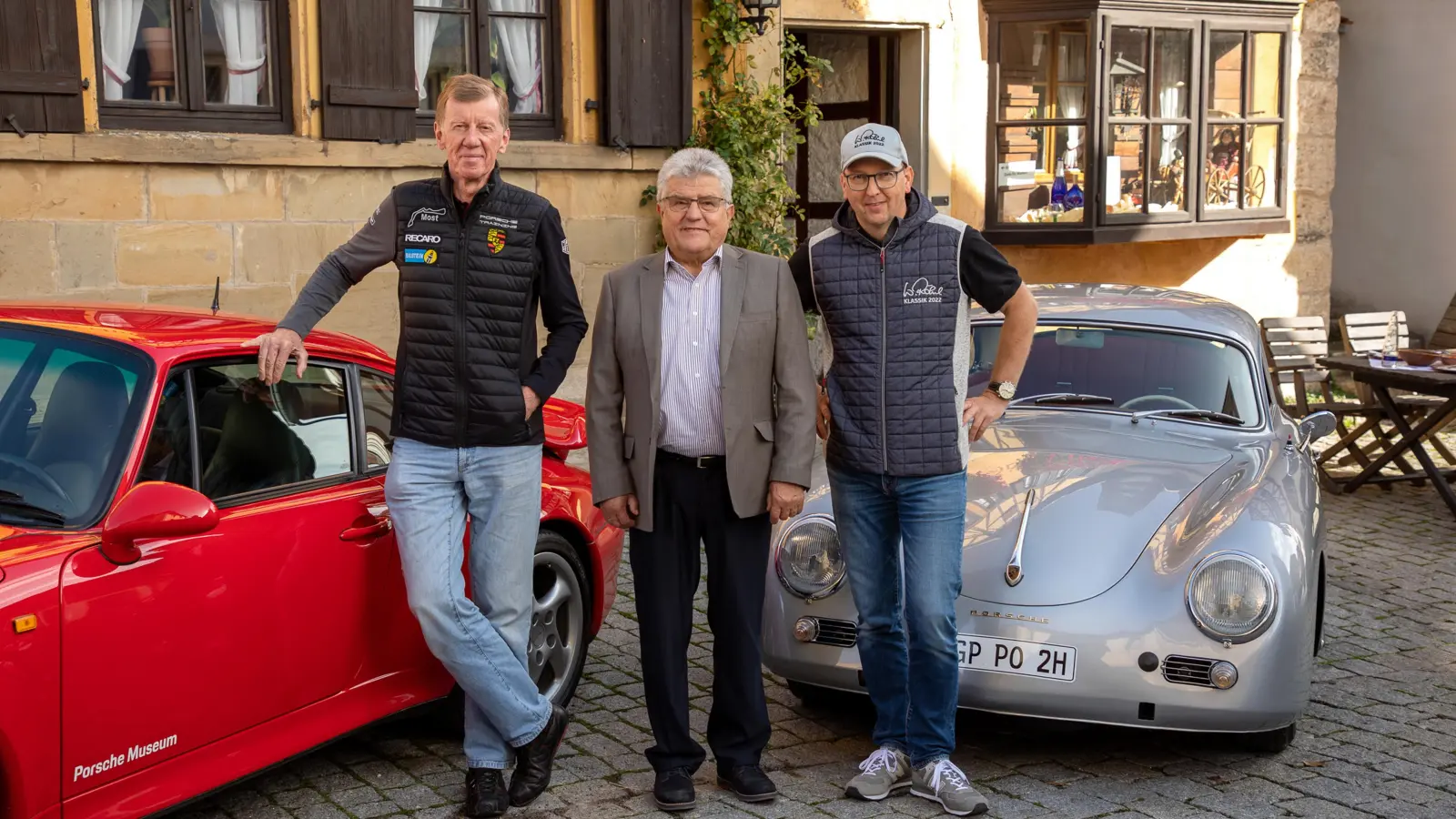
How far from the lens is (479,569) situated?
4312 millimetres

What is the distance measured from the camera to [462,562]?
4.36 metres

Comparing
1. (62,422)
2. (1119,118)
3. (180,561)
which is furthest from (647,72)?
(180,561)

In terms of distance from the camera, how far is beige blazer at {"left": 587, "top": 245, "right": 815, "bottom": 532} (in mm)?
4273

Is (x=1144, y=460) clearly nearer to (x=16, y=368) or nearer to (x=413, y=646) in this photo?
(x=413, y=646)

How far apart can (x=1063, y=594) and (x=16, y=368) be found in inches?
119

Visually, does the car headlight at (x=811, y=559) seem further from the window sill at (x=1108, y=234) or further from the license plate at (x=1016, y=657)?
the window sill at (x=1108, y=234)

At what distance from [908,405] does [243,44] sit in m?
5.70

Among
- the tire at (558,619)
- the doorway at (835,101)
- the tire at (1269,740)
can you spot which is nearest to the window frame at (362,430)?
the tire at (558,619)

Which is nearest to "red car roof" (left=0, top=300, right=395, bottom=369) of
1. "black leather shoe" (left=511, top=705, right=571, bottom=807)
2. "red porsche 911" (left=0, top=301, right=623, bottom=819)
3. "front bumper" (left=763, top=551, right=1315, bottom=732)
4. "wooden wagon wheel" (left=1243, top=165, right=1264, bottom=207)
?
"red porsche 911" (left=0, top=301, right=623, bottom=819)

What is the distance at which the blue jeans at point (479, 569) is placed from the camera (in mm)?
4156

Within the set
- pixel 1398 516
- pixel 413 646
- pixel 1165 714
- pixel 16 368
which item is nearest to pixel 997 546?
pixel 1165 714

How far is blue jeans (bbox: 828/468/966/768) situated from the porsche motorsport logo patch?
3.93 ft

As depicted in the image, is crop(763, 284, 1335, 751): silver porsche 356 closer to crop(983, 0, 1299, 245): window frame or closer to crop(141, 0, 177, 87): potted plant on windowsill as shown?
crop(141, 0, 177, 87): potted plant on windowsill

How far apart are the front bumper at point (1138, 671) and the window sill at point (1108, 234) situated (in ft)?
26.7
